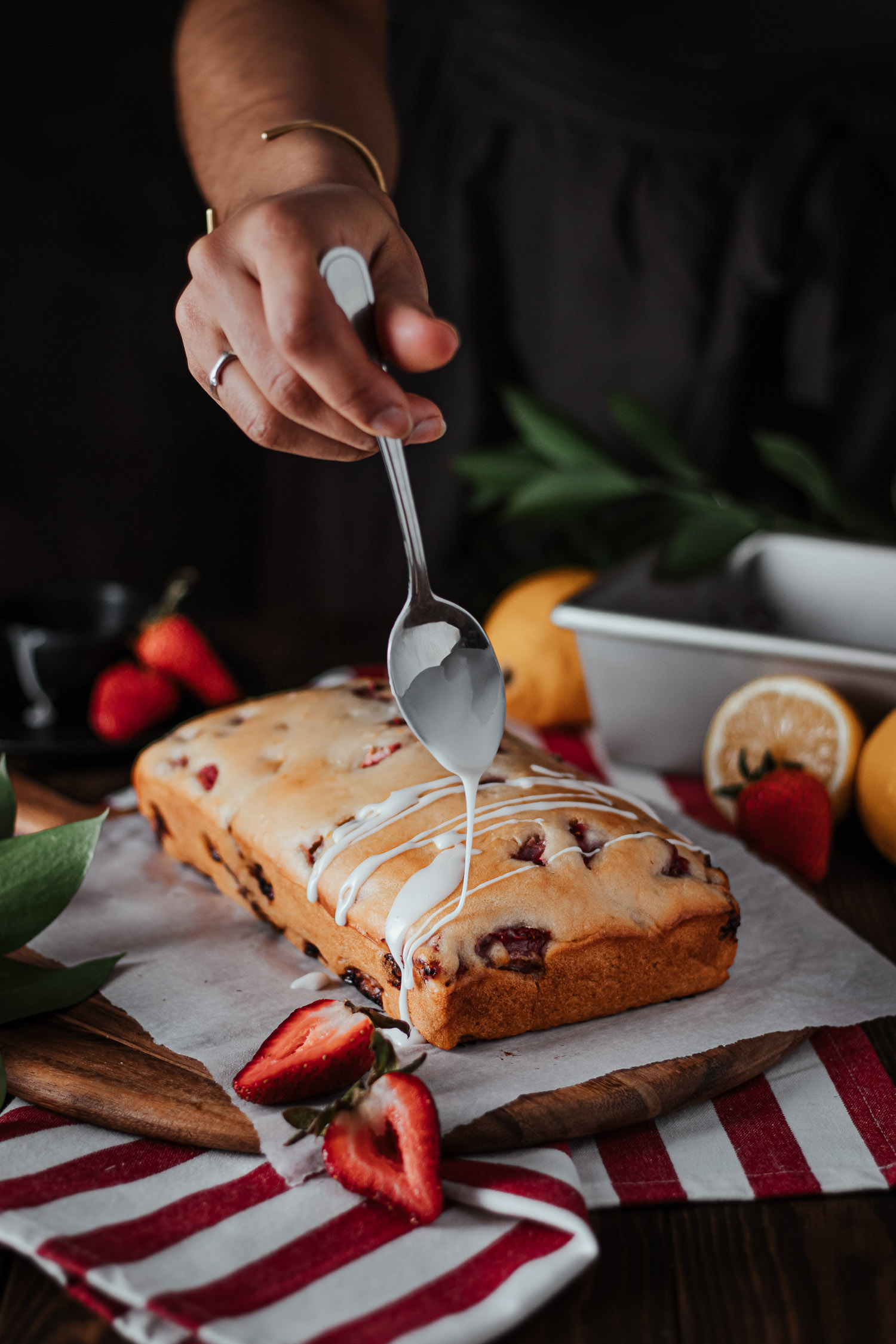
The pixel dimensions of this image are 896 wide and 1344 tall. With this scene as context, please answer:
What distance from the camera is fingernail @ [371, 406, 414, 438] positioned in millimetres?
829

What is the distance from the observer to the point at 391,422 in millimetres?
829

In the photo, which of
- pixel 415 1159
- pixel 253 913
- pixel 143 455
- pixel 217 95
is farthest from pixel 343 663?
pixel 143 455

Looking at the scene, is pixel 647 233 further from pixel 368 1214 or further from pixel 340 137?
pixel 368 1214

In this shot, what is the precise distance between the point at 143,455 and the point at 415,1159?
8.69 feet

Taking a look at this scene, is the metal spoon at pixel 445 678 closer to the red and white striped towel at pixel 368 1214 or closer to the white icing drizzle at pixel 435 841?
the white icing drizzle at pixel 435 841

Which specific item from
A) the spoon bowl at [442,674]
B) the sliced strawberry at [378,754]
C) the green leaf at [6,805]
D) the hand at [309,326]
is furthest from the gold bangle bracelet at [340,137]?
the green leaf at [6,805]

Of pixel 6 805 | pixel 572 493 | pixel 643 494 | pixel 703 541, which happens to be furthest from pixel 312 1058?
pixel 643 494

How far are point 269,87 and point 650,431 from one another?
2.89ft

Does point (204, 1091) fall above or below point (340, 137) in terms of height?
below

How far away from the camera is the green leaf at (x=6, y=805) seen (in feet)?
3.79

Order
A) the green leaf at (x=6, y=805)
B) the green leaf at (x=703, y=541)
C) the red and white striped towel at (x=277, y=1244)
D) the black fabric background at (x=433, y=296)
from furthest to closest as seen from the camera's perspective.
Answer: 1. the black fabric background at (x=433, y=296)
2. the green leaf at (x=703, y=541)
3. the green leaf at (x=6, y=805)
4. the red and white striped towel at (x=277, y=1244)

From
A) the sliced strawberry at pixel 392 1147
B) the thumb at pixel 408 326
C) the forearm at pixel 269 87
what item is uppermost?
the forearm at pixel 269 87

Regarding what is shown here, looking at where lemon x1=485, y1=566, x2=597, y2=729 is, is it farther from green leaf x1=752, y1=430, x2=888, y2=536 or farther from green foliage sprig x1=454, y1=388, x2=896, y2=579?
green leaf x1=752, y1=430, x2=888, y2=536

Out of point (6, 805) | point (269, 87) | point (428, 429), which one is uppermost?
point (269, 87)
